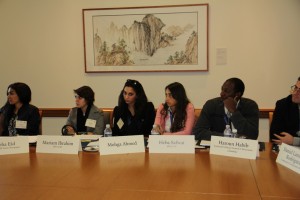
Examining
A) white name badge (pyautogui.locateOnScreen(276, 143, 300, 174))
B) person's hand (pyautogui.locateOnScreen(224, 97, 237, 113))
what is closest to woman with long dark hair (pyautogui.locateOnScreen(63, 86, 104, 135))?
person's hand (pyautogui.locateOnScreen(224, 97, 237, 113))

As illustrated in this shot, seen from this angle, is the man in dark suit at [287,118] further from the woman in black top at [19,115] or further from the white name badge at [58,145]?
the woman in black top at [19,115]

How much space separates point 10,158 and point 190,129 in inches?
62.9

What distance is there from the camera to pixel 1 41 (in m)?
4.58

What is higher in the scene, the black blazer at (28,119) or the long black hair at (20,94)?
the long black hair at (20,94)

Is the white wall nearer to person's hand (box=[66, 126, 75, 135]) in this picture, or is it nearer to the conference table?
person's hand (box=[66, 126, 75, 135])

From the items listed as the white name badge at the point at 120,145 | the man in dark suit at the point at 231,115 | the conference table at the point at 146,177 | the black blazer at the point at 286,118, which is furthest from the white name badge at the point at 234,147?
the black blazer at the point at 286,118

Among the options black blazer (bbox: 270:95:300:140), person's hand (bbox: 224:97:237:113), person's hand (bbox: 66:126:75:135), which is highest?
person's hand (bbox: 224:97:237:113)

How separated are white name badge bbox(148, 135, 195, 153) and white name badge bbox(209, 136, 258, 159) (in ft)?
0.51

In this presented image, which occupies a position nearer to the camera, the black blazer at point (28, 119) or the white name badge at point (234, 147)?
the white name badge at point (234, 147)

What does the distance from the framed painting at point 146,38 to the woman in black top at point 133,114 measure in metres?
0.91

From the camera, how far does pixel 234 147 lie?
2.22 metres

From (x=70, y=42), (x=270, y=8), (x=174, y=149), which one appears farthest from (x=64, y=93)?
(x=270, y=8)

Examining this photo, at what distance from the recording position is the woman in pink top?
10.4 feet

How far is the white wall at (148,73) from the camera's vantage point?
4.02 metres
